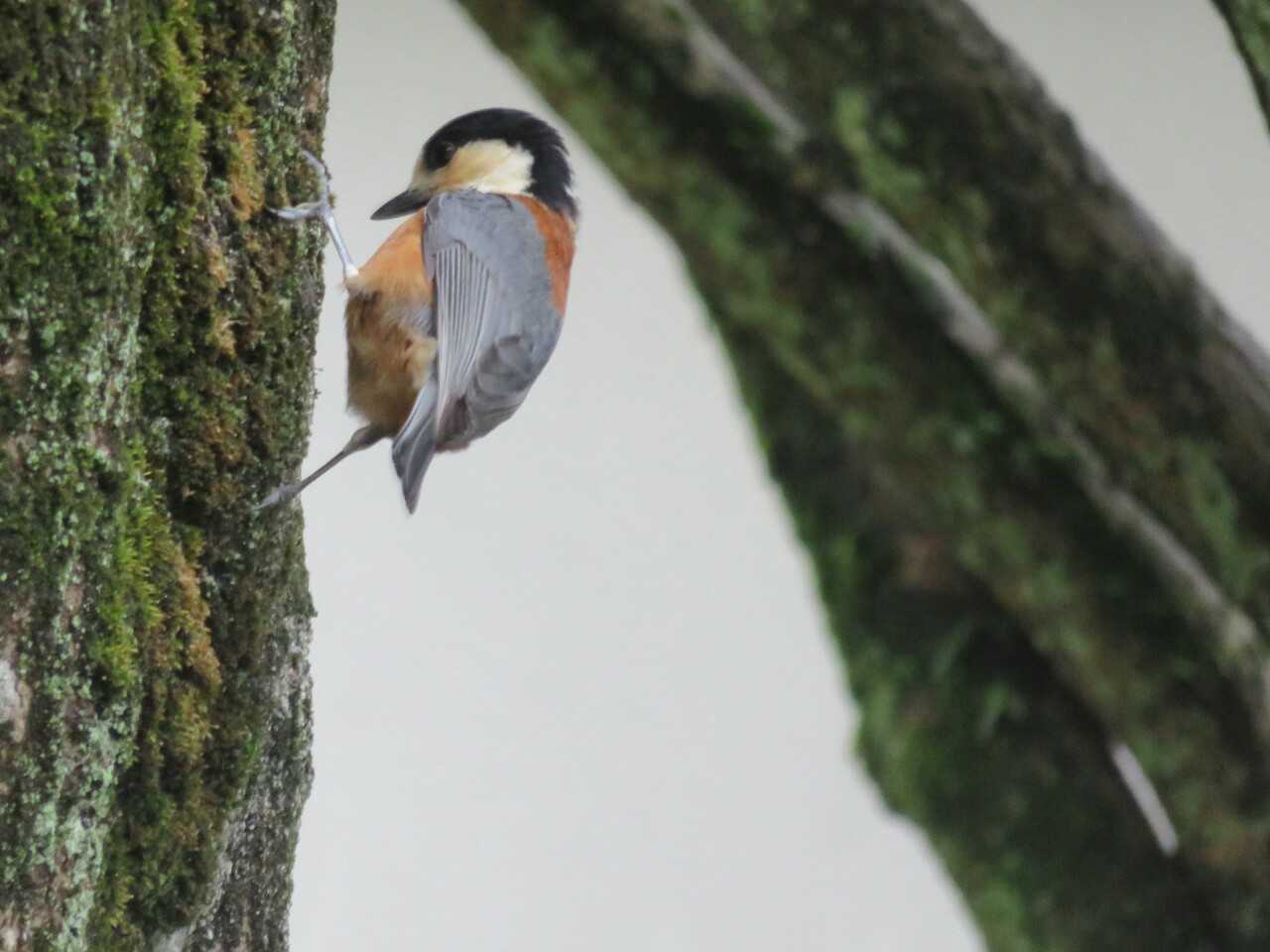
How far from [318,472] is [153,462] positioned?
1.05ft

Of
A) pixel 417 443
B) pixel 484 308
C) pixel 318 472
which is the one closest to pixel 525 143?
pixel 484 308

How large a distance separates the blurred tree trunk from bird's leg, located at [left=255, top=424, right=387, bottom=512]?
32.6 inches

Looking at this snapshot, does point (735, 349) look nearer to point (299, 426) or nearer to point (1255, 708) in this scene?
point (1255, 708)

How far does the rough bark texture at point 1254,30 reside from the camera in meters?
0.61

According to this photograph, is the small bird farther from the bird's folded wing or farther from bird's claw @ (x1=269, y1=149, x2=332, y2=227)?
bird's claw @ (x1=269, y1=149, x2=332, y2=227)

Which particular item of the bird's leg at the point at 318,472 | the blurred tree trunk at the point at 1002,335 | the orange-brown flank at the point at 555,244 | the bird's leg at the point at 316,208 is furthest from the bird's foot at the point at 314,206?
the blurred tree trunk at the point at 1002,335

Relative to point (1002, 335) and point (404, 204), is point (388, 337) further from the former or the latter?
point (1002, 335)

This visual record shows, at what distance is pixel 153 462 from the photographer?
121cm

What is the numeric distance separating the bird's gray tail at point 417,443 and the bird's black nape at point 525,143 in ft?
1.65

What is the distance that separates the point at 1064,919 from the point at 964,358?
20 centimetres

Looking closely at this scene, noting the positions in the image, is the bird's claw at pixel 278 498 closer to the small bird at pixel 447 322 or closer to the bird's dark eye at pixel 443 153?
the small bird at pixel 447 322

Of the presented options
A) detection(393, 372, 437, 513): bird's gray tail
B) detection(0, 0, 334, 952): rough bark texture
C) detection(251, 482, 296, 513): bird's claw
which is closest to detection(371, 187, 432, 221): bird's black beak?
detection(393, 372, 437, 513): bird's gray tail

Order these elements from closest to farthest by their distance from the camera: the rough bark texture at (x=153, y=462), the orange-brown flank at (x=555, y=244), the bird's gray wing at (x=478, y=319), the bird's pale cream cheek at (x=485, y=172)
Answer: the rough bark texture at (x=153, y=462)
the bird's gray wing at (x=478, y=319)
the orange-brown flank at (x=555, y=244)
the bird's pale cream cheek at (x=485, y=172)

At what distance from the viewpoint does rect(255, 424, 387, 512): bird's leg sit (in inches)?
51.9
